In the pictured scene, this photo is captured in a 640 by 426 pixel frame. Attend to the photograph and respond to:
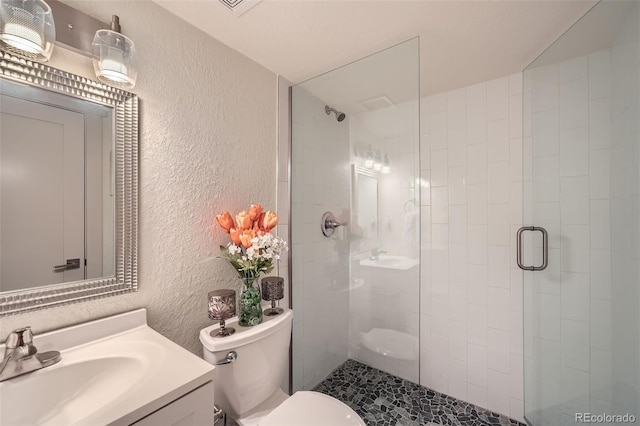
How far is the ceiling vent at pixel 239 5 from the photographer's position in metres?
1.15

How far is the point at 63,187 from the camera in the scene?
3.10 feet

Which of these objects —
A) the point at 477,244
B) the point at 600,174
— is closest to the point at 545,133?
the point at 600,174

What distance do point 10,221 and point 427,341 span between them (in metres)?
2.40

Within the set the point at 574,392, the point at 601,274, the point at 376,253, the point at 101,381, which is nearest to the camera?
the point at 101,381

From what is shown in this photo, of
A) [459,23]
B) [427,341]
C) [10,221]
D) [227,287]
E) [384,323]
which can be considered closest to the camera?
[10,221]

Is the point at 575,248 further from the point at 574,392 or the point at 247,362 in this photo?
the point at 247,362

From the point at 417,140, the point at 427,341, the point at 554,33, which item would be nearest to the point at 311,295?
the point at 427,341

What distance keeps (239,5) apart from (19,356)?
1.46 meters

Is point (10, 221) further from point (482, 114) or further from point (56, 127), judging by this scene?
point (482, 114)

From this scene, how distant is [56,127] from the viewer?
938 millimetres

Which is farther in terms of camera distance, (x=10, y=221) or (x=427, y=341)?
(x=427, y=341)

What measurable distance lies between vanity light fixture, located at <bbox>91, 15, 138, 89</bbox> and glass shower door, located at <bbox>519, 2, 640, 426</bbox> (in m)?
1.99

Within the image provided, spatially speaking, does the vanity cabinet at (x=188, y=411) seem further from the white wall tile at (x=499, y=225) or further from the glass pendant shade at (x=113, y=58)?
the white wall tile at (x=499, y=225)

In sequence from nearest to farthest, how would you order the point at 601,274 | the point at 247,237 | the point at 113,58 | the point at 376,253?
the point at 113,58 < the point at 247,237 < the point at 601,274 < the point at 376,253
